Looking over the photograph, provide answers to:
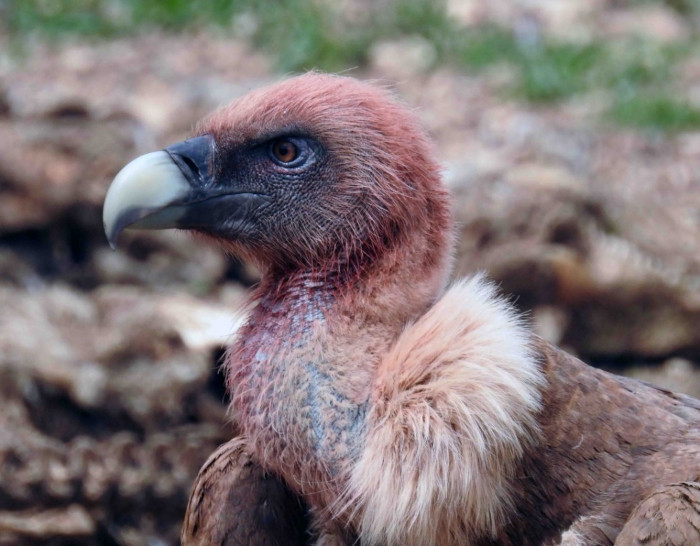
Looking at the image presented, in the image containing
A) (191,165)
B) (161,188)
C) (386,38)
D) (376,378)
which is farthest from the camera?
(386,38)

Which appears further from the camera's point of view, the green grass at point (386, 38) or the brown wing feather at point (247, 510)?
the green grass at point (386, 38)

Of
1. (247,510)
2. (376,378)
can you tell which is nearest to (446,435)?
(376,378)

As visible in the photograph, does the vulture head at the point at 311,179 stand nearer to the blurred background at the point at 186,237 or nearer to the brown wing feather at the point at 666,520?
the blurred background at the point at 186,237

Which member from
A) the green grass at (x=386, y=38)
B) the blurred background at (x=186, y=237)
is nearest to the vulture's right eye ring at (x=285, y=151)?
the blurred background at (x=186, y=237)

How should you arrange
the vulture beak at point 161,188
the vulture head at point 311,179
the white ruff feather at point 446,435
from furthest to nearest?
the vulture head at point 311,179, the vulture beak at point 161,188, the white ruff feather at point 446,435

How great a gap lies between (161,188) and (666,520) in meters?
1.71

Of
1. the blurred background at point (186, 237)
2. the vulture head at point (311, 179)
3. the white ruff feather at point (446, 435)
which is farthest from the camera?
the blurred background at point (186, 237)

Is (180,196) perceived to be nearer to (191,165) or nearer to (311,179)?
(191,165)

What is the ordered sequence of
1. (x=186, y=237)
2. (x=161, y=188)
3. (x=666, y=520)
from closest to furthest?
1. (x=666, y=520)
2. (x=161, y=188)
3. (x=186, y=237)

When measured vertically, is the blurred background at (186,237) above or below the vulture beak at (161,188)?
below

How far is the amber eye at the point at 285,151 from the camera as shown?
320 centimetres

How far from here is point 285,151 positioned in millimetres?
3215

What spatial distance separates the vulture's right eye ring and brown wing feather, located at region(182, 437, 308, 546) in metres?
0.96

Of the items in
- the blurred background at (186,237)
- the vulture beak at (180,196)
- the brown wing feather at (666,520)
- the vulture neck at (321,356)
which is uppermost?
the vulture beak at (180,196)
